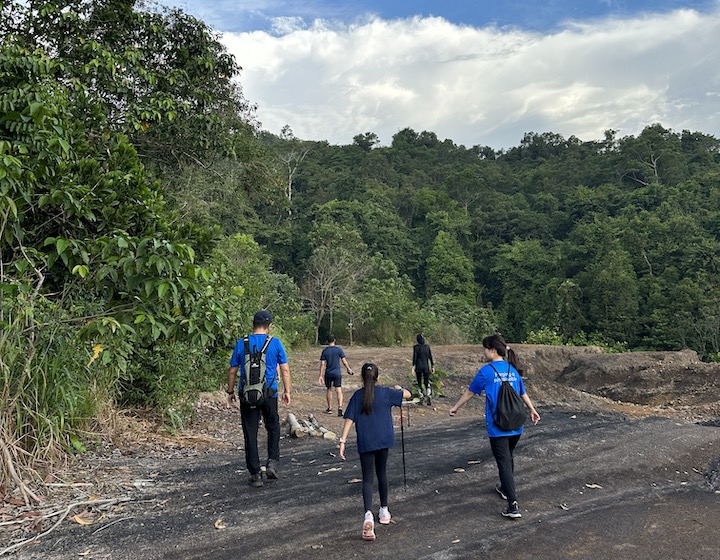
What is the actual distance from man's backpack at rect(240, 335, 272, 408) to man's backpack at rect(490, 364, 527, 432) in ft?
6.86

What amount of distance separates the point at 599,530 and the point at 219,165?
14153 mm

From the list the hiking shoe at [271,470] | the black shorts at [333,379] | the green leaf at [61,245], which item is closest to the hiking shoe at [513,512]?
the hiking shoe at [271,470]

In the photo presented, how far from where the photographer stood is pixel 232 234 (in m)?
30.1

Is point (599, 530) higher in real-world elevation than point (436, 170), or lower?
lower

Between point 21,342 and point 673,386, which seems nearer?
point 21,342

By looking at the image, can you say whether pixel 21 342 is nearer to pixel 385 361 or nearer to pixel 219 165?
pixel 219 165

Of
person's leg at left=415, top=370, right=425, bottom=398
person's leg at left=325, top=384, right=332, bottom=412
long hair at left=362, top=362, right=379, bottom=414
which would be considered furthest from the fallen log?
person's leg at left=415, top=370, right=425, bottom=398

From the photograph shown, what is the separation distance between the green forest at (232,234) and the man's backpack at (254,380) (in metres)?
0.42

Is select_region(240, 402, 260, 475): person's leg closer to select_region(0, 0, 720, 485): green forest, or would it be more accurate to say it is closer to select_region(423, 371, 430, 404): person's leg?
select_region(0, 0, 720, 485): green forest

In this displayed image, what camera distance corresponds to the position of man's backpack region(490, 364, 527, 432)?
456 cm

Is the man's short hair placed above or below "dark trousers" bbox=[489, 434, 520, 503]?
above

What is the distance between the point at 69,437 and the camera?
19.1ft

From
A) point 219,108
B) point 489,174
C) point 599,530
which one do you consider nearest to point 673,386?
point 599,530

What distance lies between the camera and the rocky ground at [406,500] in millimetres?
4035
